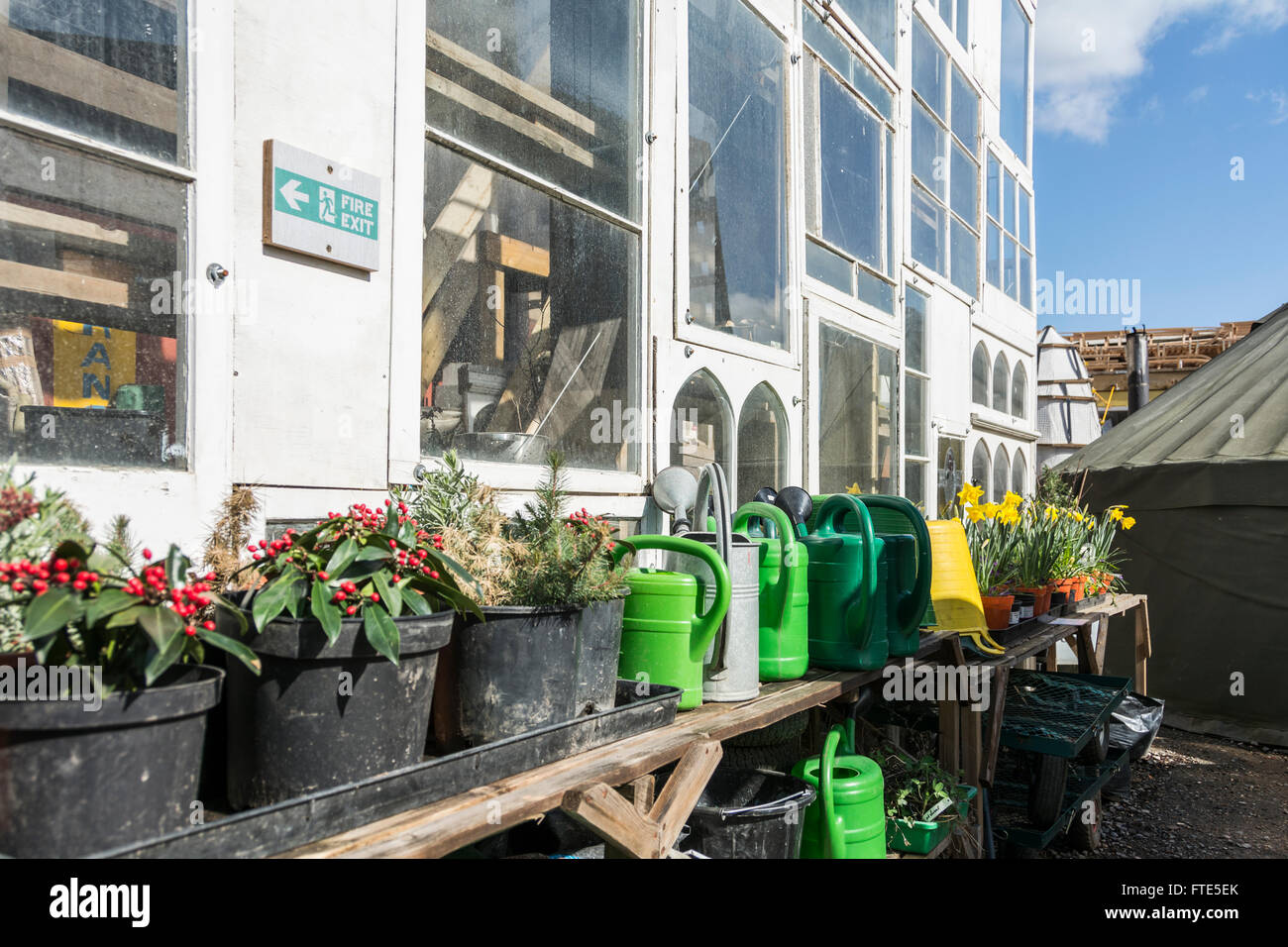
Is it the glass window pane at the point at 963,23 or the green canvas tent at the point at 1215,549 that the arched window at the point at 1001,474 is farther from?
the glass window pane at the point at 963,23

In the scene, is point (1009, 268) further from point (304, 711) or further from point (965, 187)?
point (304, 711)

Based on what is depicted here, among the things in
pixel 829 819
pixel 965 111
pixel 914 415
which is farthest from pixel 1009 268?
pixel 829 819

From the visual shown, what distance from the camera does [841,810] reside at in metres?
2.53

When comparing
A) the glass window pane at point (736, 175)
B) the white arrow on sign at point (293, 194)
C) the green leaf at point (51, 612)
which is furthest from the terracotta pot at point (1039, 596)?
the green leaf at point (51, 612)

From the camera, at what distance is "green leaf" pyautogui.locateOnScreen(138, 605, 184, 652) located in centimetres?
106

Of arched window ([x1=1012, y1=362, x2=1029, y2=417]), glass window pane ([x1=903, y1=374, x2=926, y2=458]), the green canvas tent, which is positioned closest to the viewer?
glass window pane ([x1=903, y1=374, x2=926, y2=458])

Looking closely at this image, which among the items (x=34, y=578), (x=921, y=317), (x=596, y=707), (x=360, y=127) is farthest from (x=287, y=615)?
(x=921, y=317)

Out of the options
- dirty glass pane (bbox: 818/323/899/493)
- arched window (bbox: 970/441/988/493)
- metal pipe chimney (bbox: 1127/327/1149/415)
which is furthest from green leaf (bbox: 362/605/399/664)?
metal pipe chimney (bbox: 1127/327/1149/415)

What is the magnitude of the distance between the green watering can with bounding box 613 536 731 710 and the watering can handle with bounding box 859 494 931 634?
87 cm

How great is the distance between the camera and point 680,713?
2018 mm

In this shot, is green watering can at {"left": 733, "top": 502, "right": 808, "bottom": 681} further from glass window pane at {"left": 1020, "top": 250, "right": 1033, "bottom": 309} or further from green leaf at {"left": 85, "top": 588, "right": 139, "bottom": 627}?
glass window pane at {"left": 1020, "top": 250, "right": 1033, "bottom": 309}

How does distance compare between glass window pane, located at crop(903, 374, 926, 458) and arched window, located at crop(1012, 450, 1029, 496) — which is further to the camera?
arched window, located at crop(1012, 450, 1029, 496)

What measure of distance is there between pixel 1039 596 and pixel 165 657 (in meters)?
3.97

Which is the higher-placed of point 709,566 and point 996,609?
point 709,566
